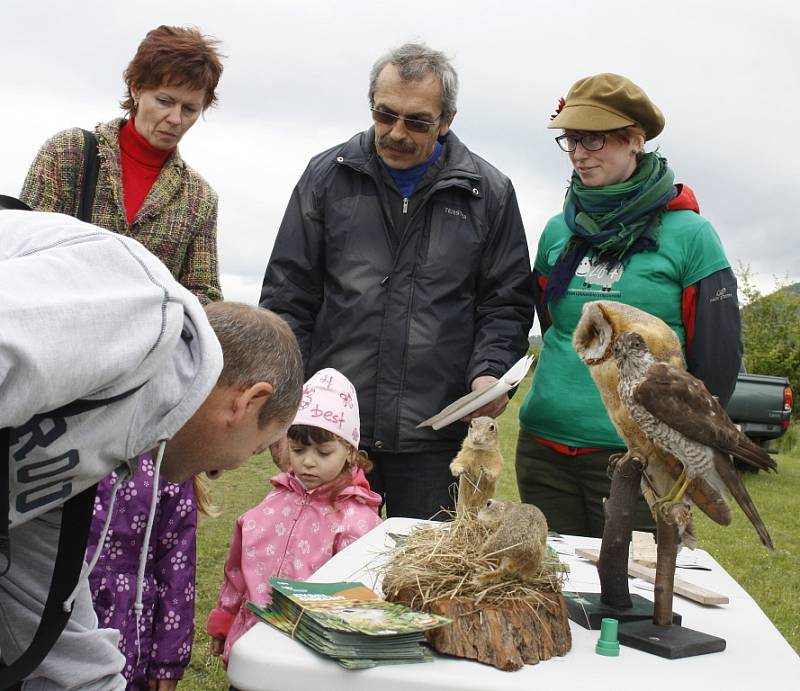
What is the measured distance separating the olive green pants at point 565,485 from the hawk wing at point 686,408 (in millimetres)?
996

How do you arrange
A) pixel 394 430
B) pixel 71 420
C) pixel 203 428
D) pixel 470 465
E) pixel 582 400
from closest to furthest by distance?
pixel 71 420 → pixel 203 428 → pixel 470 465 → pixel 582 400 → pixel 394 430

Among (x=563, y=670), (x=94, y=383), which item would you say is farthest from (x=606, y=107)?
(x=94, y=383)

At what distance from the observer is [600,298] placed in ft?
10.2

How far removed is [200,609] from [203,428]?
4.24 metres

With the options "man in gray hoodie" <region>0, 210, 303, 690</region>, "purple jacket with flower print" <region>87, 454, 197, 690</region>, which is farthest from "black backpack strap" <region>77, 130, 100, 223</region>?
"man in gray hoodie" <region>0, 210, 303, 690</region>

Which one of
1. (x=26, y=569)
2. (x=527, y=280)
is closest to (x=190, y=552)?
(x=26, y=569)

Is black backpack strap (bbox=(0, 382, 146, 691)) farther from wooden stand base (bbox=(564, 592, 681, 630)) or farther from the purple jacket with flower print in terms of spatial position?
wooden stand base (bbox=(564, 592, 681, 630))

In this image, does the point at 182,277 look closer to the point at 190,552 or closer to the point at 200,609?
the point at 190,552

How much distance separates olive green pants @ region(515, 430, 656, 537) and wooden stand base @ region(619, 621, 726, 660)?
1013mm

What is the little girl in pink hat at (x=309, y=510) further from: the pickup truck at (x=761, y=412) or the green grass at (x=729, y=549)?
the pickup truck at (x=761, y=412)

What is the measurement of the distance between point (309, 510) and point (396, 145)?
1396mm

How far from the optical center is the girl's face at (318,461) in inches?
126

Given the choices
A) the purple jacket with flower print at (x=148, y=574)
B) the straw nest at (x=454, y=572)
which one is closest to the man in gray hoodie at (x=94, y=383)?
the straw nest at (x=454, y=572)

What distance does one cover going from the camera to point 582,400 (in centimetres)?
314
